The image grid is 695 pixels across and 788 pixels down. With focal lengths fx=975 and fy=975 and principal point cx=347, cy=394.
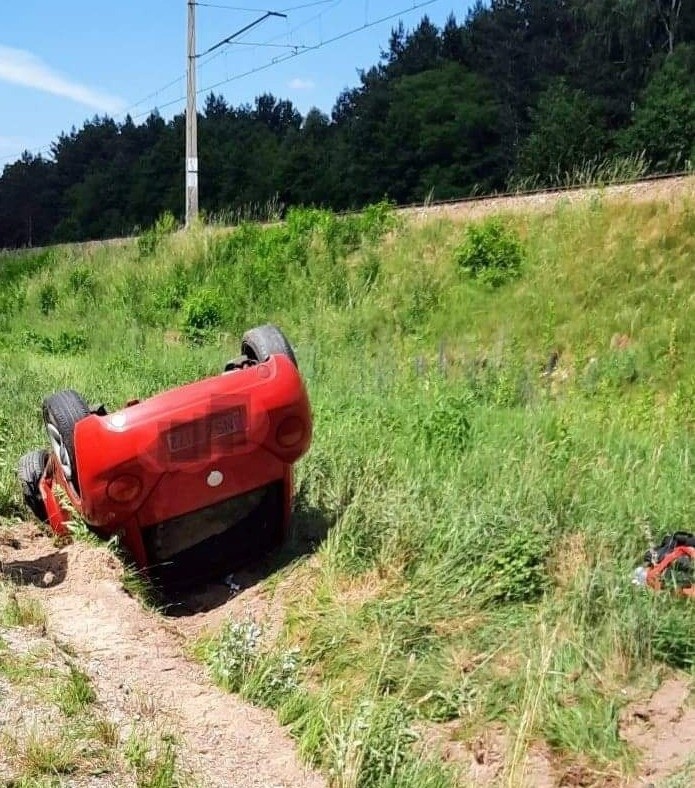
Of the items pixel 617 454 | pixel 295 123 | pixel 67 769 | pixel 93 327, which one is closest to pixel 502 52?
pixel 295 123

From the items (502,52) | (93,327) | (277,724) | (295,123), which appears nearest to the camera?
(277,724)

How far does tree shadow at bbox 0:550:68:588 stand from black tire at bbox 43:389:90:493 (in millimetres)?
434

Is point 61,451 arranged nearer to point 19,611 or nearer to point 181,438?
point 181,438

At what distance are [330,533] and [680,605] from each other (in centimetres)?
186

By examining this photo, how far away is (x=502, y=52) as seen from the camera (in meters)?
55.9

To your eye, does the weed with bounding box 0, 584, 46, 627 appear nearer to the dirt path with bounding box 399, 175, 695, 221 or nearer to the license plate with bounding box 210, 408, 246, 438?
the license plate with bounding box 210, 408, 246, 438

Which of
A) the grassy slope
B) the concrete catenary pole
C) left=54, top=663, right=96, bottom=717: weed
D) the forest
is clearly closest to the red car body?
the grassy slope

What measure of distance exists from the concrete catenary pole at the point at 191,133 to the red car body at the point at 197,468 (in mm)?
16167

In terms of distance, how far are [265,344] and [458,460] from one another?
5.43 ft

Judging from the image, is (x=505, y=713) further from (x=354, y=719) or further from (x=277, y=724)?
(x=277, y=724)

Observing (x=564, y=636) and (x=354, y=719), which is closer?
(x=354, y=719)

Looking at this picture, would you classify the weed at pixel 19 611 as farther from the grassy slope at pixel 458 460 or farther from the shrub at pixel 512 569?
the shrub at pixel 512 569

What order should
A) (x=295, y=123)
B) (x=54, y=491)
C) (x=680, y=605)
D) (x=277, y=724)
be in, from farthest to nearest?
(x=295, y=123), (x=54, y=491), (x=680, y=605), (x=277, y=724)

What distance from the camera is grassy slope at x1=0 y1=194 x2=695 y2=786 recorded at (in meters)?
3.84
